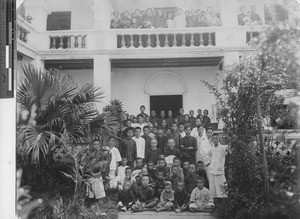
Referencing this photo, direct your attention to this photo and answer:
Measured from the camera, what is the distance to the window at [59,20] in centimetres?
251

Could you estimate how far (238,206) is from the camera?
8.28 ft

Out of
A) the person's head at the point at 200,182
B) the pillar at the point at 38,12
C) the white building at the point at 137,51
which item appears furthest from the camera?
the person's head at the point at 200,182

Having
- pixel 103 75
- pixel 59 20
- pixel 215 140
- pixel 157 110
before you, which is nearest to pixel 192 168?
pixel 215 140

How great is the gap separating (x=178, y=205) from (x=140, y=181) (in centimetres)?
32

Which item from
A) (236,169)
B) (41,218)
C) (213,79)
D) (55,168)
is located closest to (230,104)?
(213,79)

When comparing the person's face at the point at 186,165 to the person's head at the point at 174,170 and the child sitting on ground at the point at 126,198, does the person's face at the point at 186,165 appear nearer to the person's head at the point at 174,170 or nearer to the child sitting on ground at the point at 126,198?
the person's head at the point at 174,170

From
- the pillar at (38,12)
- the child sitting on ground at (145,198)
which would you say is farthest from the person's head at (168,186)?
the pillar at (38,12)

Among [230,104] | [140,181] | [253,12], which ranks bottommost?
[140,181]

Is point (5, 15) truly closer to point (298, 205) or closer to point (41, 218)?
point (41, 218)

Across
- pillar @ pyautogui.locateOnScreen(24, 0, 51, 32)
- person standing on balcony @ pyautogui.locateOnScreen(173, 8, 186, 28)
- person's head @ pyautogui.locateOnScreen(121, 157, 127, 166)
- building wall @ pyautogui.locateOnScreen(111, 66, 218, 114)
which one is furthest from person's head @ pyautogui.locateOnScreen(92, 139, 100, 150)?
person standing on balcony @ pyautogui.locateOnScreen(173, 8, 186, 28)

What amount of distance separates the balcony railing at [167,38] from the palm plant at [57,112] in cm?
42

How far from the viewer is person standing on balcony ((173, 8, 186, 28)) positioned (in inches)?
99.1

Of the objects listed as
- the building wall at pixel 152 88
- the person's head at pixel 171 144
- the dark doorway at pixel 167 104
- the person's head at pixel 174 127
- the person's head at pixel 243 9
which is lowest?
the person's head at pixel 171 144

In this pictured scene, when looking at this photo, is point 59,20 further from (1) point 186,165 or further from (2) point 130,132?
(1) point 186,165
